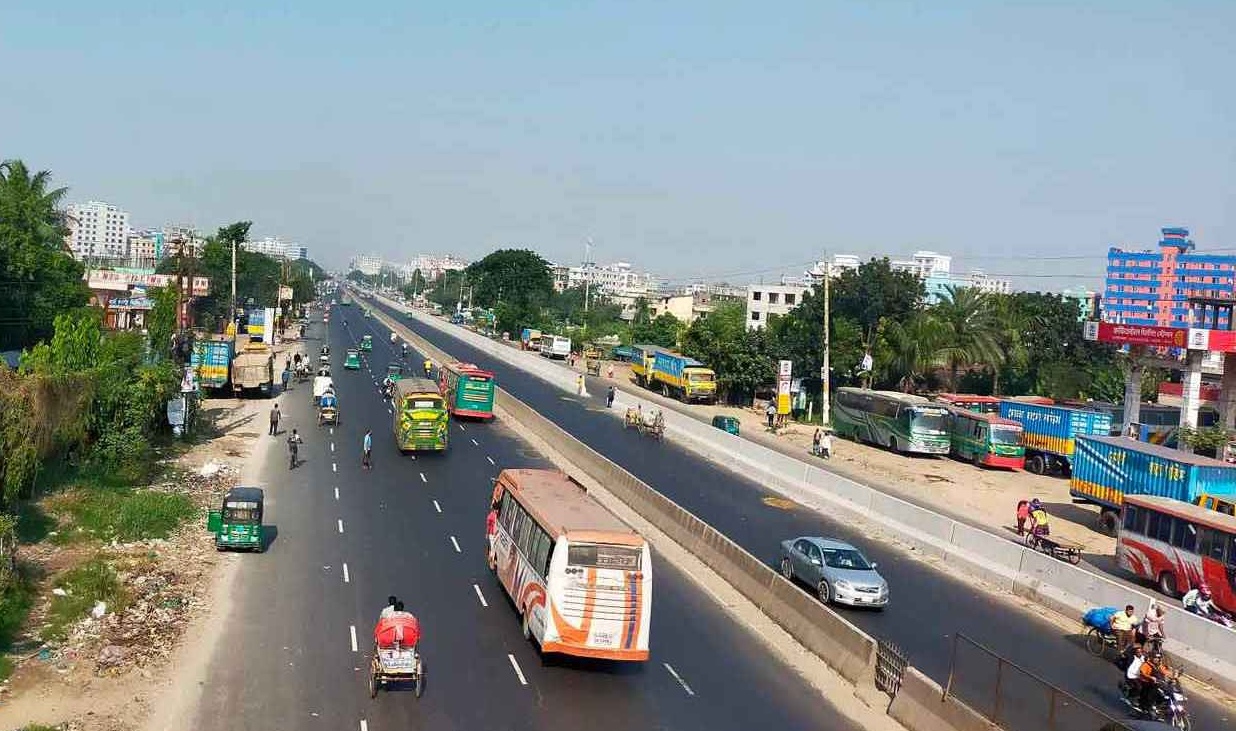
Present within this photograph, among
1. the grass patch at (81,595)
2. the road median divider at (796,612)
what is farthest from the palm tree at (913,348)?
the grass patch at (81,595)

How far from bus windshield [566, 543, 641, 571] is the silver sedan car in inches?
318

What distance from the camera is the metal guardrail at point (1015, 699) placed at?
1423 centimetres

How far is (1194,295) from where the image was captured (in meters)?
49.6

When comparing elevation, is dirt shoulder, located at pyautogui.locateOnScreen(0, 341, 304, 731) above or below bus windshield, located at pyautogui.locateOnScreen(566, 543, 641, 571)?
below

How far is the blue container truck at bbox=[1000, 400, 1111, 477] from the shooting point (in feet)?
162

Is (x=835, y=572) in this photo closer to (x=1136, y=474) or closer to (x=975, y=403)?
(x=1136, y=474)

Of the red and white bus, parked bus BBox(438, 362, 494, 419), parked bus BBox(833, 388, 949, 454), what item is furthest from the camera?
parked bus BBox(438, 362, 494, 419)

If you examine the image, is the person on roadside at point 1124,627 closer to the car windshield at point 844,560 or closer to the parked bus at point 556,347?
the car windshield at point 844,560

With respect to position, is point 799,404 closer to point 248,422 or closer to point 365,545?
point 248,422

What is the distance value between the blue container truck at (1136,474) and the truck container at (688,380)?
124ft

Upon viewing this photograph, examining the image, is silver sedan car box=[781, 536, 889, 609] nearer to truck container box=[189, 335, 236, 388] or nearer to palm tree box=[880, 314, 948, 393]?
truck container box=[189, 335, 236, 388]

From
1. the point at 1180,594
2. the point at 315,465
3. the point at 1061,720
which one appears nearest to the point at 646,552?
the point at 1061,720

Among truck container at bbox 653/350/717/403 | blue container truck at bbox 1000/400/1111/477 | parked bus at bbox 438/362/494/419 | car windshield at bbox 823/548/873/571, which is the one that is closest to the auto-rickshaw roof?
car windshield at bbox 823/548/873/571

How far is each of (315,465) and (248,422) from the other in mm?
13364
